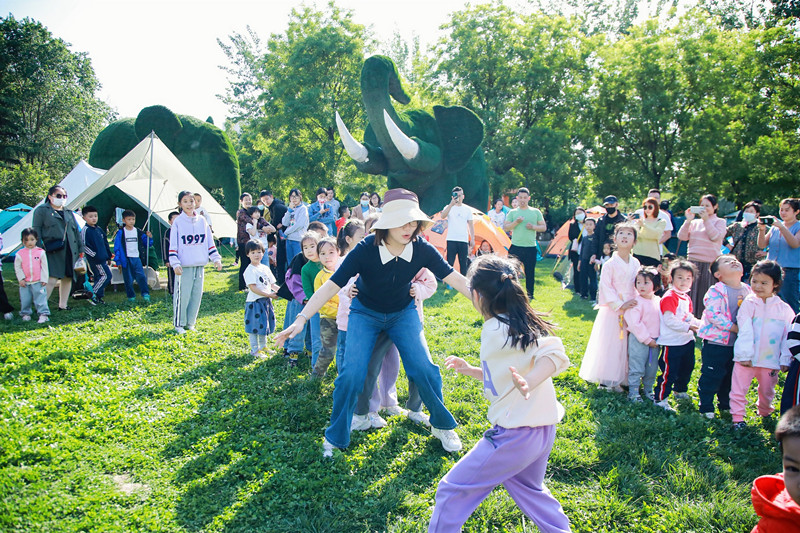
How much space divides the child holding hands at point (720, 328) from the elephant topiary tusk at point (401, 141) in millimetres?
7341

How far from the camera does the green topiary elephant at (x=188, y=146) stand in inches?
553

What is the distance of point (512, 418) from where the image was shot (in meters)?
2.29

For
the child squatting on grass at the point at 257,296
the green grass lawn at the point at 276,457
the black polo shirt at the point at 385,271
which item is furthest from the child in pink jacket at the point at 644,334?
the child squatting on grass at the point at 257,296

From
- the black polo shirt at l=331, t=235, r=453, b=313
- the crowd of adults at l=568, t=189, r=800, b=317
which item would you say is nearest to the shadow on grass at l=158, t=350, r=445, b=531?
the black polo shirt at l=331, t=235, r=453, b=313

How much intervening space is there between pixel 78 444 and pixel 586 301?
8.70 metres

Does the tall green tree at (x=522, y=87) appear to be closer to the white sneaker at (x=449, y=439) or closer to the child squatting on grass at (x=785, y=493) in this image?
the white sneaker at (x=449, y=439)

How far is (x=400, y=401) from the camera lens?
4766 mm

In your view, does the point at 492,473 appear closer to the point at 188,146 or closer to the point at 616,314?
Answer: the point at 616,314

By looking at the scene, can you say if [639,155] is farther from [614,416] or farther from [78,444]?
[78,444]

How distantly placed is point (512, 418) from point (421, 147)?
982 cm

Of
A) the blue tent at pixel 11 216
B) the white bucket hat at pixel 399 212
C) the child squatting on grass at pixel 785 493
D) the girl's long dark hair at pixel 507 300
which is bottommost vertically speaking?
the child squatting on grass at pixel 785 493

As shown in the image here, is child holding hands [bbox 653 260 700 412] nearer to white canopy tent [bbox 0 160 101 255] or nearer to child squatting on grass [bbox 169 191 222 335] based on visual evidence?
child squatting on grass [bbox 169 191 222 335]

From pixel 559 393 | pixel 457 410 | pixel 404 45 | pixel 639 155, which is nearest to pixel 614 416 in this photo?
pixel 559 393

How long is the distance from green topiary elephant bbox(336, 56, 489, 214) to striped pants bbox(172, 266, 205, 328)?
5115mm
